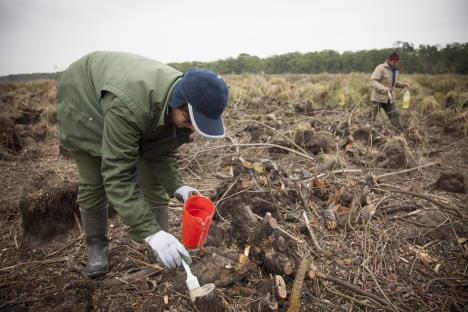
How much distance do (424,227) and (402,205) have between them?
0.30 meters

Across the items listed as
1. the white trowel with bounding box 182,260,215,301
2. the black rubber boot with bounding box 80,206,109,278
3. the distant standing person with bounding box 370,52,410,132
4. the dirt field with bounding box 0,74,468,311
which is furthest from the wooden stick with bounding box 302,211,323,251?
the distant standing person with bounding box 370,52,410,132

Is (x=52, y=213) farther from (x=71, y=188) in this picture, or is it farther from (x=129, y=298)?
(x=129, y=298)

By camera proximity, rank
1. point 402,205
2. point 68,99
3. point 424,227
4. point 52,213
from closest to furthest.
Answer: point 68,99
point 52,213
point 424,227
point 402,205

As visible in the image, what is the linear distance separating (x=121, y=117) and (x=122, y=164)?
0.75 ft

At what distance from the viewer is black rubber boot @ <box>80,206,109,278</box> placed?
1.98 m

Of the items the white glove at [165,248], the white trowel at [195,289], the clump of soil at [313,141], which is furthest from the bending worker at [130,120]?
the clump of soil at [313,141]

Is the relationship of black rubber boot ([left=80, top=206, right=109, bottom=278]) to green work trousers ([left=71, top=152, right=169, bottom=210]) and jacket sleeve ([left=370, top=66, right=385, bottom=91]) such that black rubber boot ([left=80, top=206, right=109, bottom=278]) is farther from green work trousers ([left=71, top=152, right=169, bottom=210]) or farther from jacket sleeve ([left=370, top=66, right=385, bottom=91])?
jacket sleeve ([left=370, top=66, right=385, bottom=91])

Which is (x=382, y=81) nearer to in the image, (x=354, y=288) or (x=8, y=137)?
(x=354, y=288)

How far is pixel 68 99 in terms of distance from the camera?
67.3 inches

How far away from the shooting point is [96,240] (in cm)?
204

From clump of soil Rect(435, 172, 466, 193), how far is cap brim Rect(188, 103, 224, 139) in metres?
3.09

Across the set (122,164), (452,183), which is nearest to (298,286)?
(122,164)

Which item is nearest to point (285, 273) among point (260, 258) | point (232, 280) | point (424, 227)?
point (260, 258)

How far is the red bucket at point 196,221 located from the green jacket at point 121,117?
162 millimetres
